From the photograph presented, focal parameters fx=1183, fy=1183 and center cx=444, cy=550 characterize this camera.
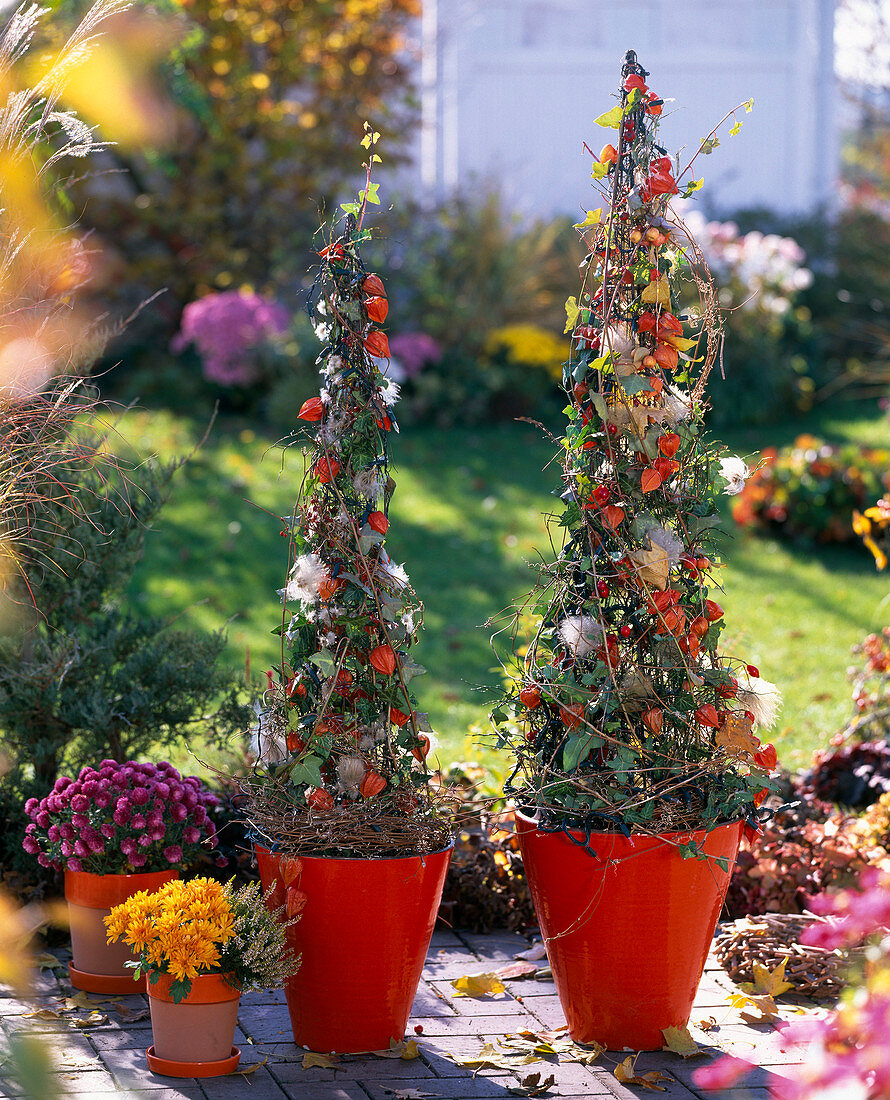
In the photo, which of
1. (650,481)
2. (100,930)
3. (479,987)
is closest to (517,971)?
(479,987)

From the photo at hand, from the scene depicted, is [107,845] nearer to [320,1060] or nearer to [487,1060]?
[320,1060]

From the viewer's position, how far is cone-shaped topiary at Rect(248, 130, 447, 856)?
2723 mm

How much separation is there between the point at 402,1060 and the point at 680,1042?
2.12 feet

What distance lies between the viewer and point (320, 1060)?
106 inches

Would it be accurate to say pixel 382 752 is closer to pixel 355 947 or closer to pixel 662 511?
pixel 355 947

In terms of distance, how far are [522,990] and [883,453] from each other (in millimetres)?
5670

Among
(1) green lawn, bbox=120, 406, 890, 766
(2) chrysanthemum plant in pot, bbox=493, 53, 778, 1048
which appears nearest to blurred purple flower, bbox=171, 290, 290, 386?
(1) green lawn, bbox=120, 406, 890, 766

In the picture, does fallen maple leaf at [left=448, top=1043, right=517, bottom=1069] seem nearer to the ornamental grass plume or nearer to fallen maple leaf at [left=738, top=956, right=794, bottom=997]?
the ornamental grass plume

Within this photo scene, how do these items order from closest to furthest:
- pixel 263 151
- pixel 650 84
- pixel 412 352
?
1. pixel 412 352
2. pixel 263 151
3. pixel 650 84

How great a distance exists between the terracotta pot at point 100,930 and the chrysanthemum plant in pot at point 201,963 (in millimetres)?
347

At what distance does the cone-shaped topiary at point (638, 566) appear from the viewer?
271 cm

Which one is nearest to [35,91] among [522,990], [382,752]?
[382,752]

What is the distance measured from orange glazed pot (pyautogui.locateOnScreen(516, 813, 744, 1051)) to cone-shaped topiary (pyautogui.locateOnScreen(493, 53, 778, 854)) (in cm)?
7

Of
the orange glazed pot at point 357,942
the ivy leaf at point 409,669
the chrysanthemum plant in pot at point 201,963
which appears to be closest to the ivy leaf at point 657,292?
the ivy leaf at point 409,669
